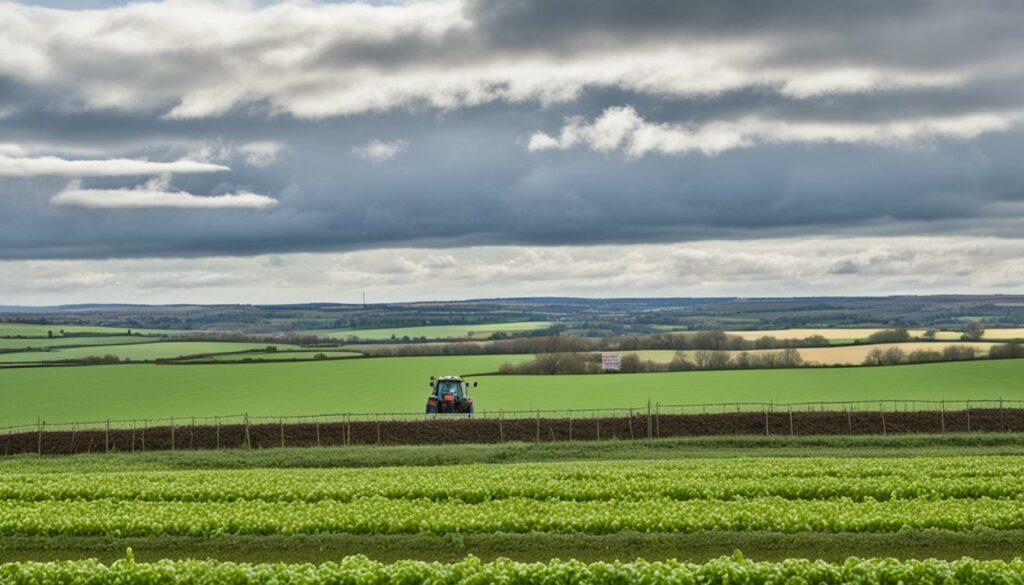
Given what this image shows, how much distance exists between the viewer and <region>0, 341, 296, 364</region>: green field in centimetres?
12738

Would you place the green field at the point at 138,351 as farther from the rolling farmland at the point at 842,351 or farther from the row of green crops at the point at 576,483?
the row of green crops at the point at 576,483

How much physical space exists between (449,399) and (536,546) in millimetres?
36611

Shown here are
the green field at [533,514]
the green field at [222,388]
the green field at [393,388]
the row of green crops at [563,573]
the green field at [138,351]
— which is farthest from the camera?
the green field at [138,351]

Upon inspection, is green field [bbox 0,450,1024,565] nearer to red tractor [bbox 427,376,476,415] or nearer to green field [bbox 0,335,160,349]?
red tractor [bbox 427,376,476,415]

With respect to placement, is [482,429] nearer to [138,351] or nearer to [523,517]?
[523,517]

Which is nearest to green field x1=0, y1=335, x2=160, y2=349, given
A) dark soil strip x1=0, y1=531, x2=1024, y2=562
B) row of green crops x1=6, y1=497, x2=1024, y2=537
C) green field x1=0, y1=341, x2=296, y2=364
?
green field x1=0, y1=341, x2=296, y2=364

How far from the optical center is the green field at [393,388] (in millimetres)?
74438

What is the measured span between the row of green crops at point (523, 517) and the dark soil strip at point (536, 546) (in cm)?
53

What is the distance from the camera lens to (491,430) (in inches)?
2320

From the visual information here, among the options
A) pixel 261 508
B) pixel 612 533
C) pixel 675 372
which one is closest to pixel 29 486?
pixel 261 508

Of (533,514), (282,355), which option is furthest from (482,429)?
(282,355)

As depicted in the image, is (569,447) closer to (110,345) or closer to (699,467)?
(699,467)

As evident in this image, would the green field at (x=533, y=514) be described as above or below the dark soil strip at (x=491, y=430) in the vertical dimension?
above

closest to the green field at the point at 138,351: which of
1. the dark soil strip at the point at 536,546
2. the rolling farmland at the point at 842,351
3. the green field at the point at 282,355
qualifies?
the green field at the point at 282,355
